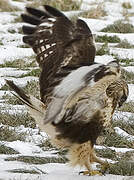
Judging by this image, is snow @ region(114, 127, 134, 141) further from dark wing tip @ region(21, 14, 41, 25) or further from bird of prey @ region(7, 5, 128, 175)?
dark wing tip @ region(21, 14, 41, 25)

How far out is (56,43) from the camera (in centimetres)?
517

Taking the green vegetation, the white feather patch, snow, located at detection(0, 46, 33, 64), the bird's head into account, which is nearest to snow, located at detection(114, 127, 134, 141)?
the bird's head

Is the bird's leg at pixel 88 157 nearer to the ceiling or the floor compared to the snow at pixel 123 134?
nearer to the ceiling

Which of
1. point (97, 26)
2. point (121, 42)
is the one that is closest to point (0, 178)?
point (121, 42)

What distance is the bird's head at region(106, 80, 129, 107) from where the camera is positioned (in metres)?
4.68

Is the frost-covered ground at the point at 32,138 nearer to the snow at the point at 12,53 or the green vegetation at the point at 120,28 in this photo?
the snow at the point at 12,53

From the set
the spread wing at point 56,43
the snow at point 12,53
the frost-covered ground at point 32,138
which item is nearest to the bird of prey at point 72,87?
the spread wing at point 56,43

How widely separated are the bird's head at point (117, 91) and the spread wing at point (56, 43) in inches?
12.6

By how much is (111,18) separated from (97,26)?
168cm

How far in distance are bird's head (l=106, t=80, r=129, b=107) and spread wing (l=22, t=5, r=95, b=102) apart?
0.32 meters

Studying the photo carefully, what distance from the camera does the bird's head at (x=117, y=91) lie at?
184 inches

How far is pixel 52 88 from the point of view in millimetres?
4820

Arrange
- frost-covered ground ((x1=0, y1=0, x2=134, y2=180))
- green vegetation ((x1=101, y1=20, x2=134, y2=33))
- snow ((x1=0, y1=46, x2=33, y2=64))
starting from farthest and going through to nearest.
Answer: green vegetation ((x1=101, y1=20, x2=134, y2=33))
snow ((x1=0, y1=46, x2=33, y2=64))
frost-covered ground ((x1=0, y1=0, x2=134, y2=180))

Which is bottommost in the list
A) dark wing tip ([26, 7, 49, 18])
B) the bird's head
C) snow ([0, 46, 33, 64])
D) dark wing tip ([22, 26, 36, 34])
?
snow ([0, 46, 33, 64])
